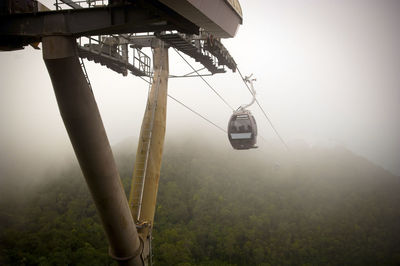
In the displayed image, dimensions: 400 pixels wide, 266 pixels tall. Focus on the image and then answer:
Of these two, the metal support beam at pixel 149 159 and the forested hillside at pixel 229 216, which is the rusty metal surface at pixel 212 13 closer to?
the metal support beam at pixel 149 159

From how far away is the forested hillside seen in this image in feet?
167

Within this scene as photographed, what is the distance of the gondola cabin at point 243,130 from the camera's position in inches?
653

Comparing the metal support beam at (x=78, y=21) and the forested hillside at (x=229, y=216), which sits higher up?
the metal support beam at (x=78, y=21)

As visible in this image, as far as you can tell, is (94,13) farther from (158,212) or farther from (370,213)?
(370,213)

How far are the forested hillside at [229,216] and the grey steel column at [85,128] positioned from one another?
40363 millimetres

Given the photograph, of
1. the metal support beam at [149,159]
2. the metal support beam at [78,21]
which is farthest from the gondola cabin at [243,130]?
the metal support beam at [78,21]

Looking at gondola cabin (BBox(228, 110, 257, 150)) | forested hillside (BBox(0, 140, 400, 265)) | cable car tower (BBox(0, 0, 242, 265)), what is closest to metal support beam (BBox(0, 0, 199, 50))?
cable car tower (BBox(0, 0, 242, 265))

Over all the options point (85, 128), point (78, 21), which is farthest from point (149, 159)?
point (78, 21)

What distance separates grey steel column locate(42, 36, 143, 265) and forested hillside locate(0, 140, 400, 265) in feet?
132

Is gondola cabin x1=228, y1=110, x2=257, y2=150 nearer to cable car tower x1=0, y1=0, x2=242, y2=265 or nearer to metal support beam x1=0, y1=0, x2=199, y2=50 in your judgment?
cable car tower x1=0, y1=0, x2=242, y2=265

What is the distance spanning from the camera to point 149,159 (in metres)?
9.24

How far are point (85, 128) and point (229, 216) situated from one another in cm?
8701

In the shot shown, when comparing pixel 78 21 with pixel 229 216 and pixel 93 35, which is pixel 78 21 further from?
pixel 229 216

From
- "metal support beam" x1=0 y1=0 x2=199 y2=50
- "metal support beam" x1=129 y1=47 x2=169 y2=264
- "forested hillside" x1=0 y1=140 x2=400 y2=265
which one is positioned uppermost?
"metal support beam" x1=0 y1=0 x2=199 y2=50
